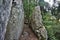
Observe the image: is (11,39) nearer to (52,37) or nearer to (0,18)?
(0,18)

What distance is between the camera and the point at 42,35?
6.31 metres

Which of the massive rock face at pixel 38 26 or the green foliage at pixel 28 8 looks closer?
the massive rock face at pixel 38 26

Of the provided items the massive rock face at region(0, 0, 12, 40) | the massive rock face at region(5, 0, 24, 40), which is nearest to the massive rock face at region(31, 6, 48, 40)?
the massive rock face at region(5, 0, 24, 40)

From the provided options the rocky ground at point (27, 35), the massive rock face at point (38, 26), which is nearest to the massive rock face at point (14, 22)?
the rocky ground at point (27, 35)

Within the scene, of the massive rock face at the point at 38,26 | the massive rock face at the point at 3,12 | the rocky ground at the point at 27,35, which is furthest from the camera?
the massive rock face at the point at 38,26

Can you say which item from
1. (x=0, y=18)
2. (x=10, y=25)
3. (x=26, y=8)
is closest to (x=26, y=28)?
(x=26, y=8)

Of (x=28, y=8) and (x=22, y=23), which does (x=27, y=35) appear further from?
(x=28, y=8)

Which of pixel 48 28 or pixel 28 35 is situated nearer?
pixel 28 35

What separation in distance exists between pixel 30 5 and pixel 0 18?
13.8 feet

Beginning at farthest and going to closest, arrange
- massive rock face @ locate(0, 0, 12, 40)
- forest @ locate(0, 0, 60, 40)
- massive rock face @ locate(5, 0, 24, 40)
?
massive rock face @ locate(5, 0, 24, 40) < forest @ locate(0, 0, 60, 40) < massive rock face @ locate(0, 0, 12, 40)

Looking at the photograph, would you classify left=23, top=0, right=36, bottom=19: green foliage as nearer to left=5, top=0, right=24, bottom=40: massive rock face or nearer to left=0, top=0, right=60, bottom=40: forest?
left=0, top=0, right=60, bottom=40: forest

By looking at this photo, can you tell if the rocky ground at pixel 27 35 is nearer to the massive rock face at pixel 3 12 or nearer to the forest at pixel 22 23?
the forest at pixel 22 23

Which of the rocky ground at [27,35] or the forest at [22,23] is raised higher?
the forest at [22,23]

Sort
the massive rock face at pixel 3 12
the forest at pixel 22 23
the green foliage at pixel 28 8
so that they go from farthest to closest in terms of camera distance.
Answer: the green foliage at pixel 28 8, the forest at pixel 22 23, the massive rock face at pixel 3 12
